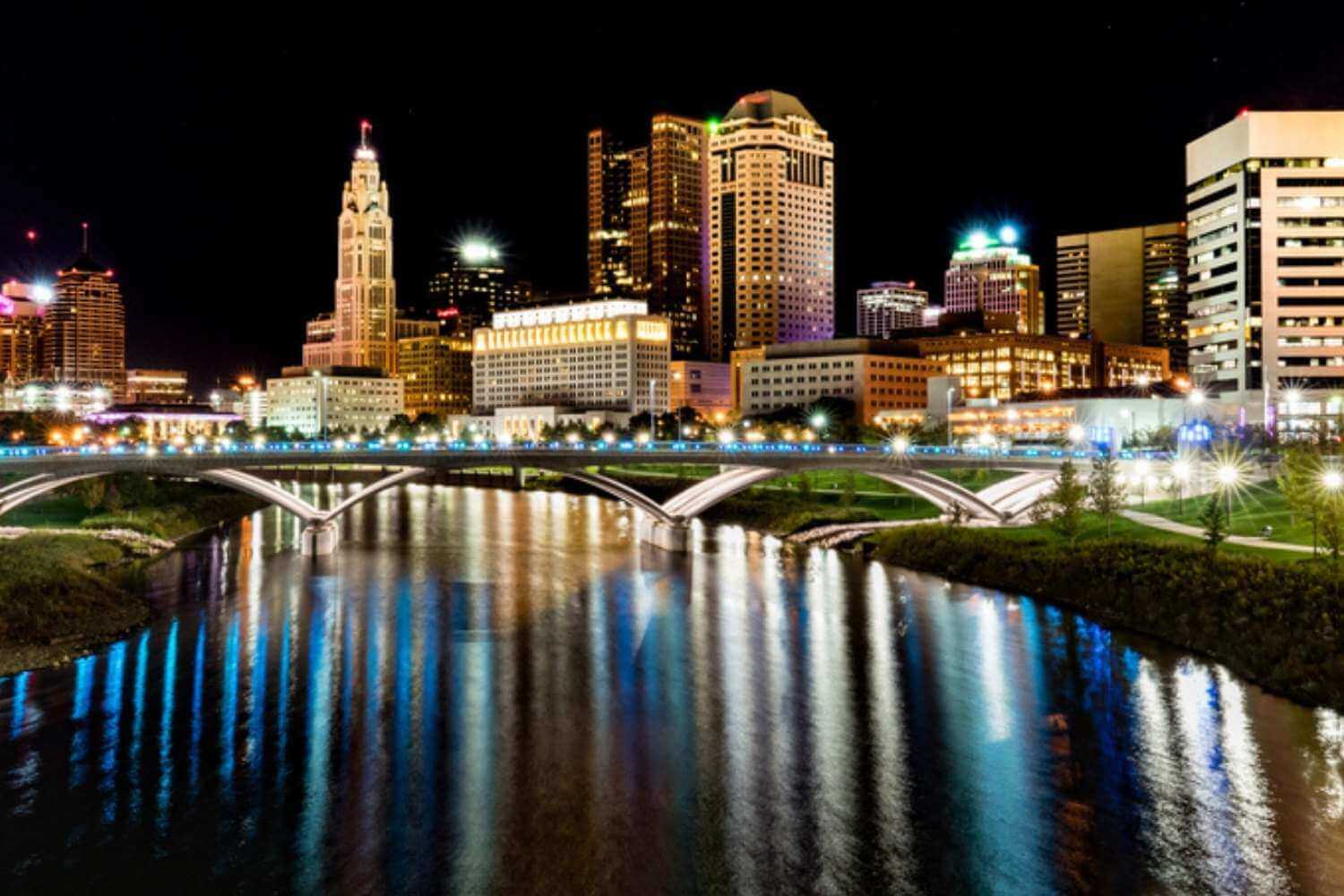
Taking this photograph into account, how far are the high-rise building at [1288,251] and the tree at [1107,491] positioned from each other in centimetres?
6282

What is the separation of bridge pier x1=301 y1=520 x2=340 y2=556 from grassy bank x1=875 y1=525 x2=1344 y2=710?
37.8m

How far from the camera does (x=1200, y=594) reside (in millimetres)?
42500

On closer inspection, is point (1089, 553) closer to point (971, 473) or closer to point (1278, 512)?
point (1278, 512)

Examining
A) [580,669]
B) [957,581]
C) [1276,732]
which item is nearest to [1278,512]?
[957,581]

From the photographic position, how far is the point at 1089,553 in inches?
2055

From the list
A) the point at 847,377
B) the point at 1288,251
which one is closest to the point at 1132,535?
the point at 1288,251

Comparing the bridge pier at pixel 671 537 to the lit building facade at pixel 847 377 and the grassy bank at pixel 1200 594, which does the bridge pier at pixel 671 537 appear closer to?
the grassy bank at pixel 1200 594

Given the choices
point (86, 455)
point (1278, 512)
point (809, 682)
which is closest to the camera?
point (809, 682)

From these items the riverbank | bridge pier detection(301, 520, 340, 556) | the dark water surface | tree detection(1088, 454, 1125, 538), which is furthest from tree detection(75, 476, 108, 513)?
tree detection(1088, 454, 1125, 538)

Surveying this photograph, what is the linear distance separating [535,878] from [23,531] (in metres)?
62.8

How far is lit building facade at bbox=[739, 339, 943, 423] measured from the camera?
7352 inches

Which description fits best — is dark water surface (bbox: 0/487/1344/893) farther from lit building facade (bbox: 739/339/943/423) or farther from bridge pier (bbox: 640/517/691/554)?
lit building facade (bbox: 739/339/943/423)

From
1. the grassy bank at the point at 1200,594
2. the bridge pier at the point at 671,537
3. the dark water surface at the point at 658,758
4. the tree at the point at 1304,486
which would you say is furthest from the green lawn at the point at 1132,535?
the bridge pier at the point at 671,537

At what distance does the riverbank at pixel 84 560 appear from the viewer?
42.7 m
